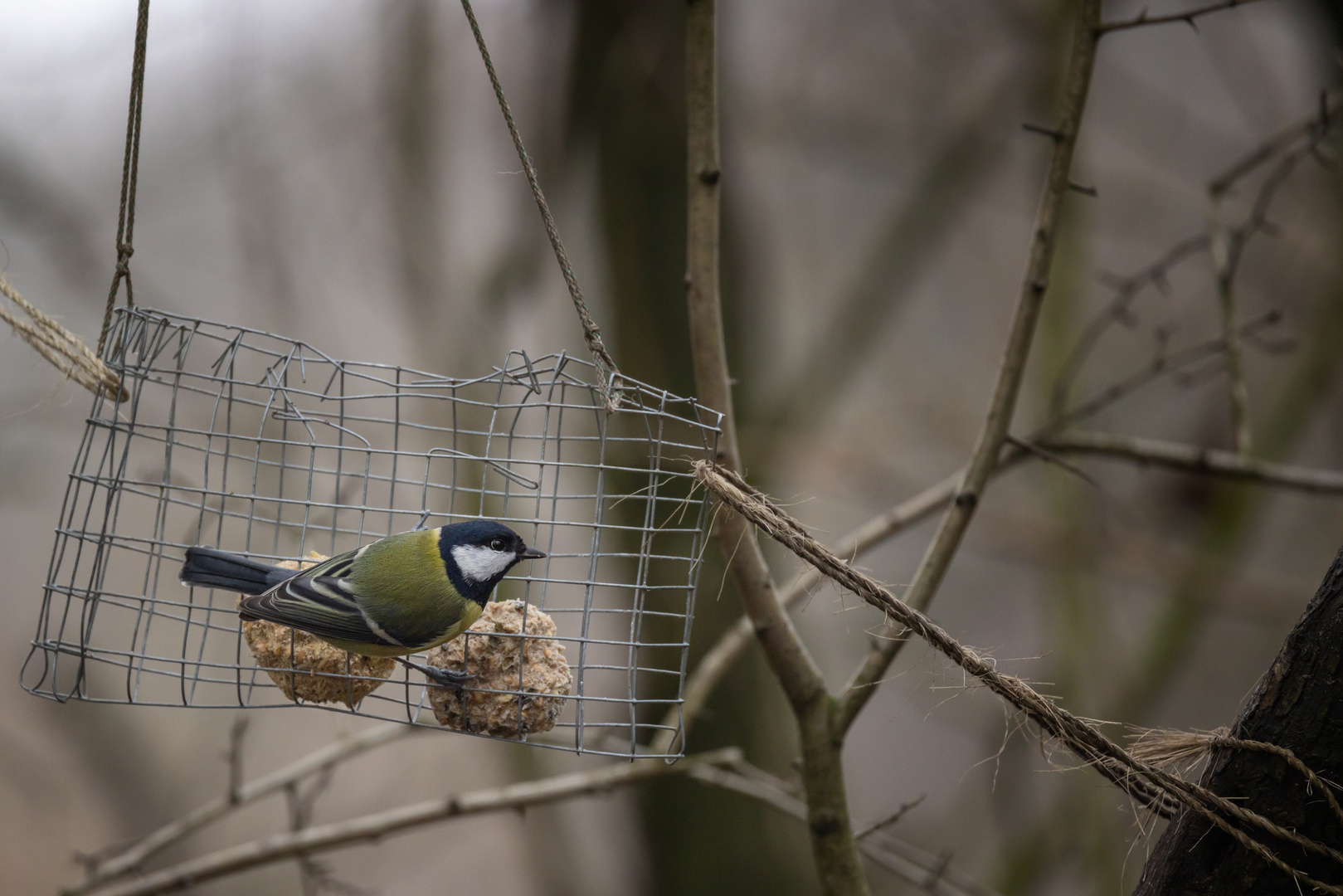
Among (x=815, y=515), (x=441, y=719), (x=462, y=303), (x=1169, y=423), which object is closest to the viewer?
(x=441, y=719)

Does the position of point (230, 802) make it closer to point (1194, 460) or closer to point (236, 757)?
point (236, 757)

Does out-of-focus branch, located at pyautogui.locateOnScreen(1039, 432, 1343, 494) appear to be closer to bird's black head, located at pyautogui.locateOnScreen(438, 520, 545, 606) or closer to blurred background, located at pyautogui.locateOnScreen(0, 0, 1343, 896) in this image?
blurred background, located at pyautogui.locateOnScreen(0, 0, 1343, 896)

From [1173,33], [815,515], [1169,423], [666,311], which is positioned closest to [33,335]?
[666,311]

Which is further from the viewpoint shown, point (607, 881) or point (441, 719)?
point (607, 881)

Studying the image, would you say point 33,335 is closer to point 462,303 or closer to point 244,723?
point 244,723

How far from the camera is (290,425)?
488 centimetres

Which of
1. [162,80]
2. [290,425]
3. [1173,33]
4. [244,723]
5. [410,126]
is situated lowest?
[244,723]

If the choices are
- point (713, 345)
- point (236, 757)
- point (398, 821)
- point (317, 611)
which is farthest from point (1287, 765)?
point (236, 757)

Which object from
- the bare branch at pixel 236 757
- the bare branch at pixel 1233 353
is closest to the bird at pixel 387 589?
the bare branch at pixel 236 757

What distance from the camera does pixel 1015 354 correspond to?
233 cm

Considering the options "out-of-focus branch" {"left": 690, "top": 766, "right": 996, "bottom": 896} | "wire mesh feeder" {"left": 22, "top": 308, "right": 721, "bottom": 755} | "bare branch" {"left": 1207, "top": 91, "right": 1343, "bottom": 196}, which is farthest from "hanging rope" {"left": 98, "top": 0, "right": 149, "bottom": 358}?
"bare branch" {"left": 1207, "top": 91, "right": 1343, "bottom": 196}

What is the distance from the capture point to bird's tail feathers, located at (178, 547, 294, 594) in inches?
85.7

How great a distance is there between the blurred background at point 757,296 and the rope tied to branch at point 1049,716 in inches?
97.8

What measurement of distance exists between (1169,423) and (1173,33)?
2774 mm
